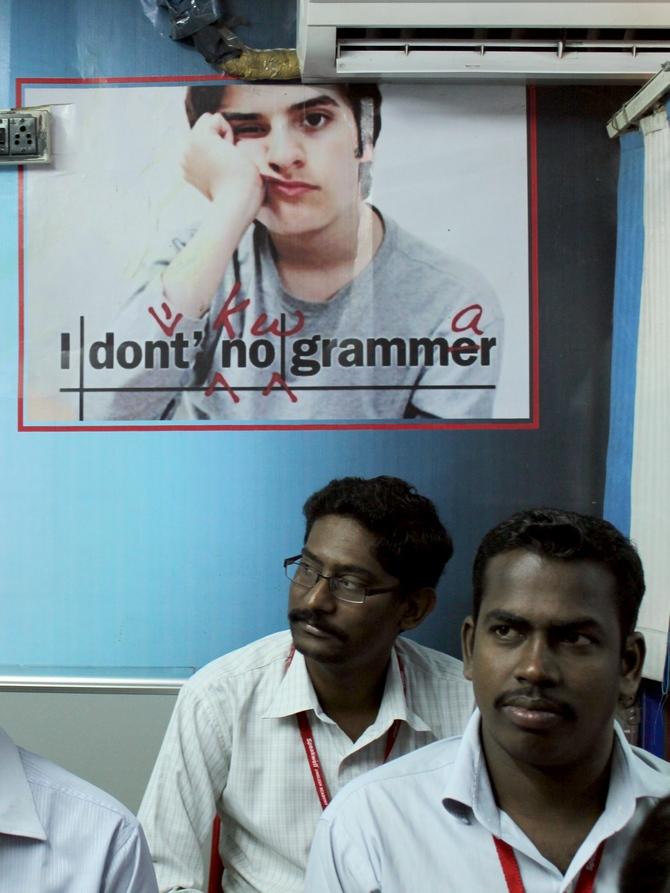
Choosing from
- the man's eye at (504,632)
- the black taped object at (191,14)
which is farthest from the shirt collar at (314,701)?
the black taped object at (191,14)

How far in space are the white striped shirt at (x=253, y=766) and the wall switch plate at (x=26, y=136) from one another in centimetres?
137

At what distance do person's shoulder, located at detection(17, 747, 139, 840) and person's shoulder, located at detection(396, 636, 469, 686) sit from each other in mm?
1017

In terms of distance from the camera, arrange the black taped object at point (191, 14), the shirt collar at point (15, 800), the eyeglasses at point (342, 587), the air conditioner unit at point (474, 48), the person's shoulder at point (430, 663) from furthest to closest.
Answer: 1. the black taped object at point (191, 14)
2. the air conditioner unit at point (474, 48)
3. the person's shoulder at point (430, 663)
4. the eyeglasses at point (342, 587)
5. the shirt collar at point (15, 800)

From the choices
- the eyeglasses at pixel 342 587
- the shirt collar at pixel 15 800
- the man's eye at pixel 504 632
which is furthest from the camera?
the eyeglasses at pixel 342 587

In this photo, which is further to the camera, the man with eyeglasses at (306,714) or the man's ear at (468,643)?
the man with eyeglasses at (306,714)

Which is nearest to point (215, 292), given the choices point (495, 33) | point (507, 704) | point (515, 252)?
point (515, 252)

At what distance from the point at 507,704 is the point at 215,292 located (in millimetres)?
1471

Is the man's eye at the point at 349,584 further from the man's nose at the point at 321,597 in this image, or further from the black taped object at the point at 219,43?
the black taped object at the point at 219,43

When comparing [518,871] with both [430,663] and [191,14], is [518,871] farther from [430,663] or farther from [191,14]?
[191,14]

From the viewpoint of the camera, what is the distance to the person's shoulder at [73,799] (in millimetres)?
1192

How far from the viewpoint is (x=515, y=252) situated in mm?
2521

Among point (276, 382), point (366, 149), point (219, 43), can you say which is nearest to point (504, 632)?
point (276, 382)

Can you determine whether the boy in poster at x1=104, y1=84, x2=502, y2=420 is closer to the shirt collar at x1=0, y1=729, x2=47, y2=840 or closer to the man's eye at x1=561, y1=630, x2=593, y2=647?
the man's eye at x1=561, y1=630, x2=593, y2=647

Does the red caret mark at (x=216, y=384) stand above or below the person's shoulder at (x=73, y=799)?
above
